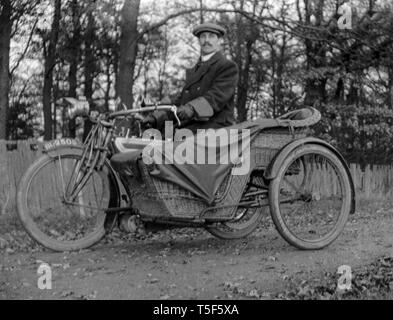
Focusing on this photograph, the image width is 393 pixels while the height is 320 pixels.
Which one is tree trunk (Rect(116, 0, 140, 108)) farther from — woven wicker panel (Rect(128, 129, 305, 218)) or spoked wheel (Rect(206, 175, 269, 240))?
woven wicker panel (Rect(128, 129, 305, 218))

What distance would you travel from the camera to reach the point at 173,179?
501cm

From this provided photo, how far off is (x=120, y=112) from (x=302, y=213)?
2551mm

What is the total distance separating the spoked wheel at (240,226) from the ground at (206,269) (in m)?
0.09

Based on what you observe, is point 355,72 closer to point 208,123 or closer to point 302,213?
point 302,213

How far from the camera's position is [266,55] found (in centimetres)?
2361

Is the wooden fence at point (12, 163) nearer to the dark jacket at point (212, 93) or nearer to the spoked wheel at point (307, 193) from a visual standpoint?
the dark jacket at point (212, 93)

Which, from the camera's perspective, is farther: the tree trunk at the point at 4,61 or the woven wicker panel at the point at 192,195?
the tree trunk at the point at 4,61

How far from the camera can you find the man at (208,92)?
5.38 metres

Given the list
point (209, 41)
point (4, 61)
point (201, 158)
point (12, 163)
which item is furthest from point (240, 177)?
point (4, 61)

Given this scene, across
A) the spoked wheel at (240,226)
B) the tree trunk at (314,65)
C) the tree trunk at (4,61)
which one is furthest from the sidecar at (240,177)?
the tree trunk at (314,65)

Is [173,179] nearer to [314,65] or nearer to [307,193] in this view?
[307,193]

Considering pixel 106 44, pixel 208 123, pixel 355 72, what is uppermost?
pixel 106 44
